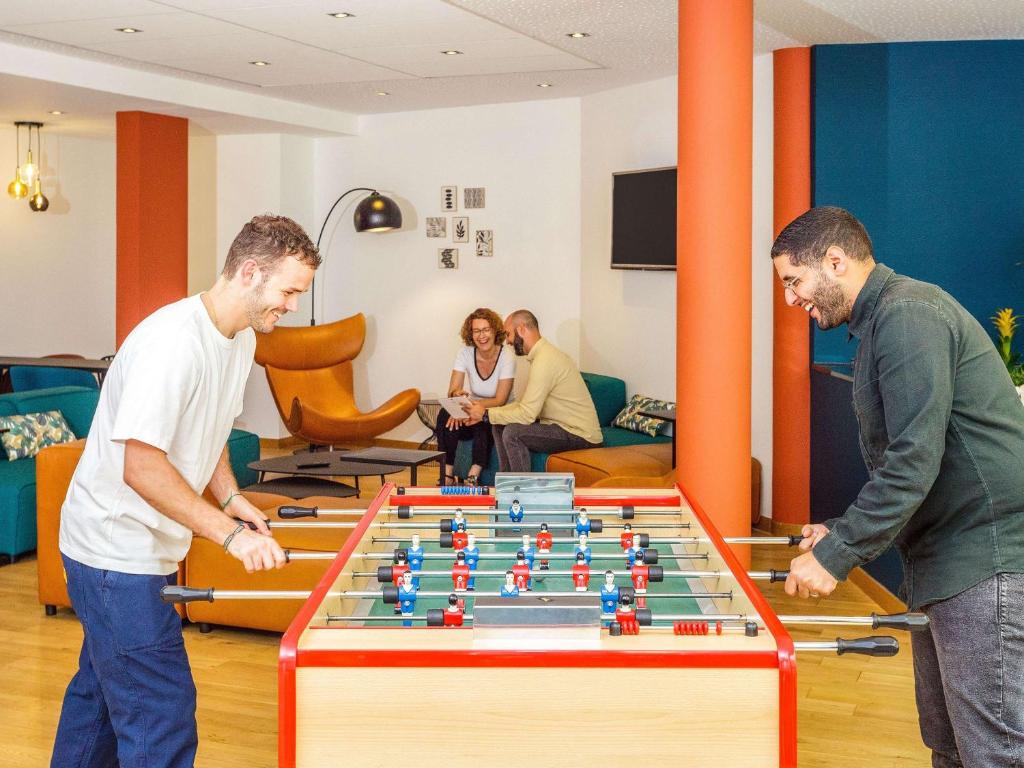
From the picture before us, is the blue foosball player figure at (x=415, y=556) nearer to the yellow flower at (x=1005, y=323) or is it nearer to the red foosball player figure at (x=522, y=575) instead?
the red foosball player figure at (x=522, y=575)

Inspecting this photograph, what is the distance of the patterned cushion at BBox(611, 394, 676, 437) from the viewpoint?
7391mm

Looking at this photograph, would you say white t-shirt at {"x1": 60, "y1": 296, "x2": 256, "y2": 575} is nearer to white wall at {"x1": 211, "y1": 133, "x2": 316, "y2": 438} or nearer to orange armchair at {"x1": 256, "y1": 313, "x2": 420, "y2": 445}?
orange armchair at {"x1": 256, "y1": 313, "x2": 420, "y2": 445}

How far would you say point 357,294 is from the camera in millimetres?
9711

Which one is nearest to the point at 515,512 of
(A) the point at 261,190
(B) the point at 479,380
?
(B) the point at 479,380

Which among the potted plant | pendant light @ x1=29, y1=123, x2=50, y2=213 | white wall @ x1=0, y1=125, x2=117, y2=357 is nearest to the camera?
the potted plant

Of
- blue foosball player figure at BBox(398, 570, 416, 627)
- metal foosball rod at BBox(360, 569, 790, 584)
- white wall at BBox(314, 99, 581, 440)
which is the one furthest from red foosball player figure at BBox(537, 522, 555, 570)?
white wall at BBox(314, 99, 581, 440)

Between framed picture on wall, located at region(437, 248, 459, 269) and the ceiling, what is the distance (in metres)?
1.47

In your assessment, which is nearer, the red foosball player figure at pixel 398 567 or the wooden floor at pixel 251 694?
the red foosball player figure at pixel 398 567

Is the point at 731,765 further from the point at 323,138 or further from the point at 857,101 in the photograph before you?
the point at 323,138

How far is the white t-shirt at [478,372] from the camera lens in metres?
7.65

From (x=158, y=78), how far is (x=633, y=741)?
6.71 m

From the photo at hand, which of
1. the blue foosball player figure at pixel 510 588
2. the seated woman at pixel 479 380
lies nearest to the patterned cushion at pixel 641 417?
the seated woman at pixel 479 380

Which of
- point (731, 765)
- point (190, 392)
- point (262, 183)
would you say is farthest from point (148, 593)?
point (262, 183)

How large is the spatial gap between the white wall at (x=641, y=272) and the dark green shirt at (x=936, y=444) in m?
4.30
